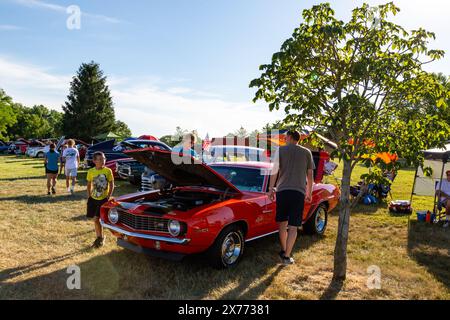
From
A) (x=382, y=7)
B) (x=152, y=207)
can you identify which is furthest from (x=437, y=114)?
(x=152, y=207)

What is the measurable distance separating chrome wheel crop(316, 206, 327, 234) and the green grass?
317mm

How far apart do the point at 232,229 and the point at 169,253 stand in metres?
0.91

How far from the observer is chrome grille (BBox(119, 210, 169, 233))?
4.42 meters

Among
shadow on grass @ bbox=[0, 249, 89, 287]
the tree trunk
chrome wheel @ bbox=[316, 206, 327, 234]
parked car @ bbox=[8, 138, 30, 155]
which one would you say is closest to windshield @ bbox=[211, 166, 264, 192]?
the tree trunk

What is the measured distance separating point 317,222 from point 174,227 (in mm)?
3454

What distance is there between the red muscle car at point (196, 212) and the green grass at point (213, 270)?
0.37 metres

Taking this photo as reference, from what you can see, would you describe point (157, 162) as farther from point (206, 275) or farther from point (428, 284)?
point (428, 284)

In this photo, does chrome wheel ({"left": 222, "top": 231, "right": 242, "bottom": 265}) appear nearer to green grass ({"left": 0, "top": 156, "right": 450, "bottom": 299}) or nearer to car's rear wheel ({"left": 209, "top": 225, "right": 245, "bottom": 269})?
→ car's rear wheel ({"left": 209, "top": 225, "right": 245, "bottom": 269})

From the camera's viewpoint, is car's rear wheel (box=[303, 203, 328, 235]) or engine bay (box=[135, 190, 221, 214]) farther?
car's rear wheel (box=[303, 203, 328, 235])

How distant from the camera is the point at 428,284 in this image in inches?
181

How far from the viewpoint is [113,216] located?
Result: 16.4 ft
